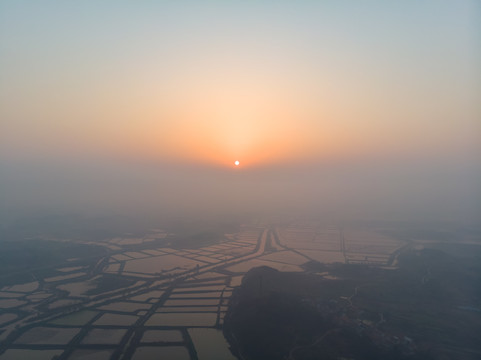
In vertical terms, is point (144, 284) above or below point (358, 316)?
above

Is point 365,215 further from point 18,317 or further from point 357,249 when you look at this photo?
point 18,317

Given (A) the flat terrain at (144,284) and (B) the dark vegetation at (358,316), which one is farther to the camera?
(A) the flat terrain at (144,284)

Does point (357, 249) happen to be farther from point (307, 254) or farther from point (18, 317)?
point (18, 317)

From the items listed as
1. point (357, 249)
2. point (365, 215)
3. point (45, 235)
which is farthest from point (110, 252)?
point (365, 215)

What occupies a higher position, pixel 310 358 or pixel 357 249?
pixel 357 249

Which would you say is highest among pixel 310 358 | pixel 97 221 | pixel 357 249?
pixel 97 221

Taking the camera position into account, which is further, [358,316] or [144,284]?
[144,284]

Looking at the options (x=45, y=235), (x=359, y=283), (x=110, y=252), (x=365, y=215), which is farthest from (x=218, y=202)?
(x=359, y=283)

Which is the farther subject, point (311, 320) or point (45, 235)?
point (45, 235)

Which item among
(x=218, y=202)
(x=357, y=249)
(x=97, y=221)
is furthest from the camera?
(x=218, y=202)

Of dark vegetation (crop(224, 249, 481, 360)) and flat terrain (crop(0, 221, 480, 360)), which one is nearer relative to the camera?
dark vegetation (crop(224, 249, 481, 360))

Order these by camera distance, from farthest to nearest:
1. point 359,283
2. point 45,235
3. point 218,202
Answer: point 218,202 → point 45,235 → point 359,283
